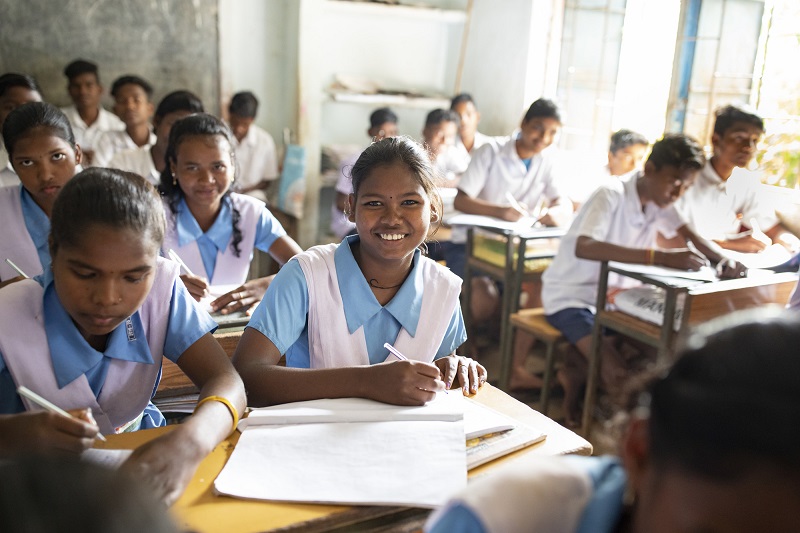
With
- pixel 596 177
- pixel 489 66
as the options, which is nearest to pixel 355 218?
pixel 596 177

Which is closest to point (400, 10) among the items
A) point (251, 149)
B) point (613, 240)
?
point (251, 149)

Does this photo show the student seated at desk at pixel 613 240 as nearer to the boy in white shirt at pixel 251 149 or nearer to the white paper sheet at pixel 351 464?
the white paper sheet at pixel 351 464

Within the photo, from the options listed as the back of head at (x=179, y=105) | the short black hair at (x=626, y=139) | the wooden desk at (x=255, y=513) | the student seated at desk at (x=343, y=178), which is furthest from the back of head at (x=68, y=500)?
the student seated at desk at (x=343, y=178)

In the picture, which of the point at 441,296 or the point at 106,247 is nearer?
the point at 106,247

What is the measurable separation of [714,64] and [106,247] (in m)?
3.52

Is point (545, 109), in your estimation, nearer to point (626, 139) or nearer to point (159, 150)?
point (626, 139)

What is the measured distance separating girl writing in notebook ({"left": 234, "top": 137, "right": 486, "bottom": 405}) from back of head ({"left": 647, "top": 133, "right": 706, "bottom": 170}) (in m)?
1.40

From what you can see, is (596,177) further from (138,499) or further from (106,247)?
(138,499)

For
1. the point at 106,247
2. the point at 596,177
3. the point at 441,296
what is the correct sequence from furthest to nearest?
the point at 596,177, the point at 441,296, the point at 106,247

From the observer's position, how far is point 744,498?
0.54 metres

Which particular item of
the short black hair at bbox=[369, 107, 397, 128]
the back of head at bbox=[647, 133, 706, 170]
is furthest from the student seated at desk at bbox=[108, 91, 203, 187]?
the back of head at bbox=[647, 133, 706, 170]

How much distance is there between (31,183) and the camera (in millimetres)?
2055

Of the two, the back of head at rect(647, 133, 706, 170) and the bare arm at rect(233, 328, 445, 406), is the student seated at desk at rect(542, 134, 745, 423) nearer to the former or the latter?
the back of head at rect(647, 133, 706, 170)

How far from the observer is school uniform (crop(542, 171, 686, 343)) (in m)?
2.86
